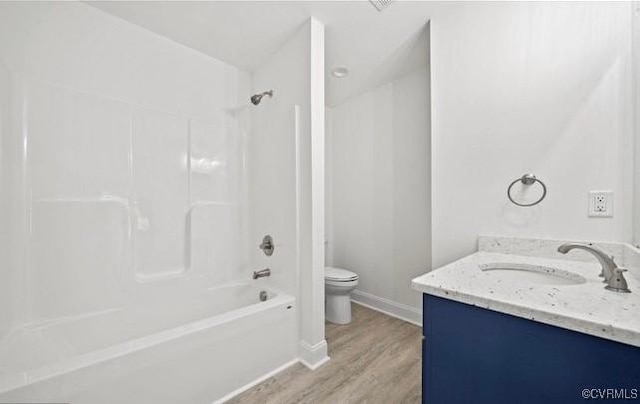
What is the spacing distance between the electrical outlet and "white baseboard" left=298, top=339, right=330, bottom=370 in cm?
164

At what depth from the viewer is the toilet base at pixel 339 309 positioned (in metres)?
2.21

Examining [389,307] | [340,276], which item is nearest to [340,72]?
[340,276]

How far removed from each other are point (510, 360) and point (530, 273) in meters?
0.64

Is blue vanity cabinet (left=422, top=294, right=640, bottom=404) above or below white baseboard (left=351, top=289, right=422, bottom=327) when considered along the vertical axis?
above

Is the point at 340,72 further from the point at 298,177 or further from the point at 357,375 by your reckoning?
the point at 357,375

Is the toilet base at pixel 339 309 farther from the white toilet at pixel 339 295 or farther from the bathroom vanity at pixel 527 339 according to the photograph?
the bathroom vanity at pixel 527 339

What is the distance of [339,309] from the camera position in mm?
2209

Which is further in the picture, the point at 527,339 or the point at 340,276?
the point at 340,276

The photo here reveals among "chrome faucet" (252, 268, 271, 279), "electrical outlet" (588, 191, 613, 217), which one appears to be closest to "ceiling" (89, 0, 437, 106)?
"electrical outlet" (588, 191, 613, 217)

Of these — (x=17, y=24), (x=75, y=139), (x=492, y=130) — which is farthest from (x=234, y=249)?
(x=492, y=130)

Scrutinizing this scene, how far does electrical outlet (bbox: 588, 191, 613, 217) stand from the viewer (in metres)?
1.15

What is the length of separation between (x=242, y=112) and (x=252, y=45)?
21.4 inches

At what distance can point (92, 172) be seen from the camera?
1.58 metres

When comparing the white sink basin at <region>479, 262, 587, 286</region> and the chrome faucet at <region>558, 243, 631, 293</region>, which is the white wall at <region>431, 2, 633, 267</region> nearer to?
the white sink basin at <region>479, 262, 587, 286</region>
